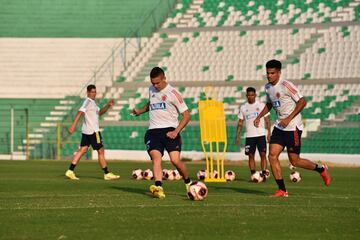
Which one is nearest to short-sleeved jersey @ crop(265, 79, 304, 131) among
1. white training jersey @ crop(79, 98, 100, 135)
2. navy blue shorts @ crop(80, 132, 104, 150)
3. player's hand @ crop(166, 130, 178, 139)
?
player's hand @ crop(166, 130, 178, 139)

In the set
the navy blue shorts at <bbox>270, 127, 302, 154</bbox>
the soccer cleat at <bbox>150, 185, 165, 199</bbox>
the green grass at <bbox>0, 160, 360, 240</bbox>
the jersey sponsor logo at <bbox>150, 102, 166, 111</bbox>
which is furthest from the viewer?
the navy blue shorts at <bbox>270, 127, 302, 154</bbox>

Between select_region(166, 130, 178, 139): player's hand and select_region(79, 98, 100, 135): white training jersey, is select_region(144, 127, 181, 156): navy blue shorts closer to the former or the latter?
select_region(166, 130, 178, 139): player's hand

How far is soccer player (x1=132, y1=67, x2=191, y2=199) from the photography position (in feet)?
49.9

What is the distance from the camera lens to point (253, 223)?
35.8 ft

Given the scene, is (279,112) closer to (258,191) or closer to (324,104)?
(258,191)

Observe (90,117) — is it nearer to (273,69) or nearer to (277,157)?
(277,157)

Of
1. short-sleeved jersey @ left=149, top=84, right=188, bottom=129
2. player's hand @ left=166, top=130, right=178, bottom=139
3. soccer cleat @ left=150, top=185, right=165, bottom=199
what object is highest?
short-sleeved jersey @ left=149, top=84, right=188, bottom=129

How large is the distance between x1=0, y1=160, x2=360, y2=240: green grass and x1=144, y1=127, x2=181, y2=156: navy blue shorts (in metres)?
0.80

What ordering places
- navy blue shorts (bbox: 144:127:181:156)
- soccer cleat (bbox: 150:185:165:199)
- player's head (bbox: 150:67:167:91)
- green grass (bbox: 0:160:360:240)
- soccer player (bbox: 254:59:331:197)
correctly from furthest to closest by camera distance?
soccer player (bbox: 254:59:331:197) → navy blue shorts (bbox: 144:127:181:156) → player's head (bbox: 150:67:167:91) → soccer cleat (bbox: 150:185:165:199) → green grass (bbox: 0:160:360:240)

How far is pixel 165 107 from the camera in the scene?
15.4 metres

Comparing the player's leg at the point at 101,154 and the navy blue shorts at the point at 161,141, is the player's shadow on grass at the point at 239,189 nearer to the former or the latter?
the navy blue shorts at the point at 161,141

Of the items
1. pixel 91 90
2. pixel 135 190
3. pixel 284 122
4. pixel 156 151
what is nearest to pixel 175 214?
pixel 156 151

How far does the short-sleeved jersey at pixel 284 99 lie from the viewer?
15750mm

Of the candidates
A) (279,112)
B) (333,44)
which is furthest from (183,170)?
(333,44)
